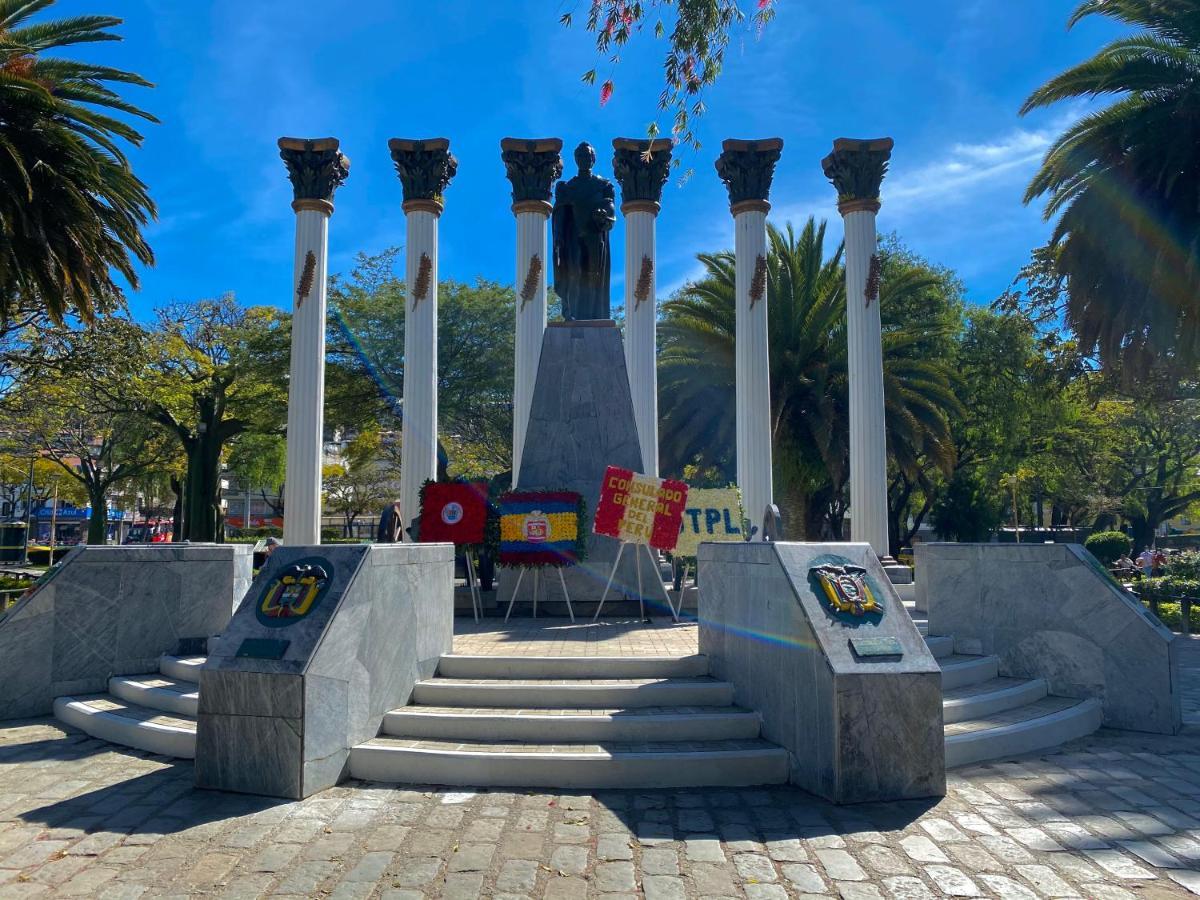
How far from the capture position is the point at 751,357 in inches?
788

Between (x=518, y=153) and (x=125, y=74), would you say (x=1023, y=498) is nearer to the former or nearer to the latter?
(x=518, y=153)

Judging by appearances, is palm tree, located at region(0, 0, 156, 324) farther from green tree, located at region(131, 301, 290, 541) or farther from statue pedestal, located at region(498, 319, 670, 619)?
green tree, located at region(131, 301, 290, 541)

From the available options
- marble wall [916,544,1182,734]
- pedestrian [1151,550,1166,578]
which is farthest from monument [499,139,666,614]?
pedestrian [1151,550,1166,578]

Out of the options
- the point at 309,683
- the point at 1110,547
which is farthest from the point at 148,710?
the point at 1110,547

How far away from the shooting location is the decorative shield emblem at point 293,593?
694 centimetres

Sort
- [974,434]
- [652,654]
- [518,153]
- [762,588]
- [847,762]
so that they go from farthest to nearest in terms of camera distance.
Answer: [974,434]
[518,153]
[652,654]
[762,588]
[847,762]

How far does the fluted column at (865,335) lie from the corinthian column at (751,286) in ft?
6.56

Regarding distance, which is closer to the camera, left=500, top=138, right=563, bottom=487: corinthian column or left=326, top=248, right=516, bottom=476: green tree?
left=500, top=138, right=563, bottom=487: corinthian column

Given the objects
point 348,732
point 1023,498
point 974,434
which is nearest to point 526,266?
point 348,732

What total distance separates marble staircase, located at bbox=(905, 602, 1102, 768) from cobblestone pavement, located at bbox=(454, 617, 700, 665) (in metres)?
2.85

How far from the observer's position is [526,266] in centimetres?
1995

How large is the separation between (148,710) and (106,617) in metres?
1.70

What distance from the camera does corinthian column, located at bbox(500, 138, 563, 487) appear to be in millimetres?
19750

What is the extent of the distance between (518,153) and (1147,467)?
34260mm
